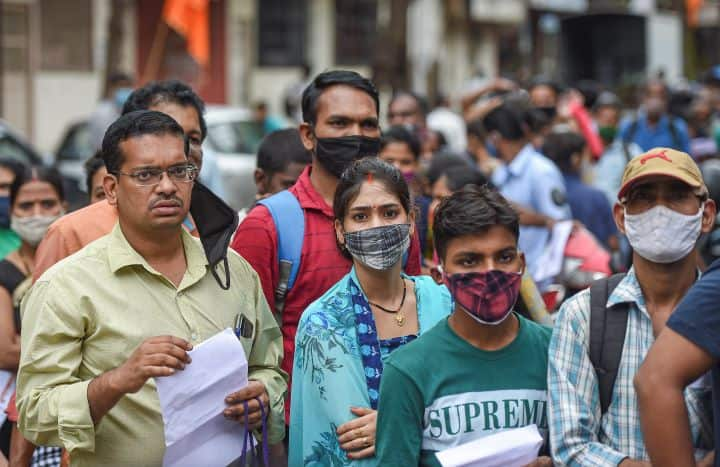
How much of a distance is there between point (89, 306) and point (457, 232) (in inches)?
47.1

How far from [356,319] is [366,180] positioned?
1.65 feet

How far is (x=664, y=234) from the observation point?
3646 mm

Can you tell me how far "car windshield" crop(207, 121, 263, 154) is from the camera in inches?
679

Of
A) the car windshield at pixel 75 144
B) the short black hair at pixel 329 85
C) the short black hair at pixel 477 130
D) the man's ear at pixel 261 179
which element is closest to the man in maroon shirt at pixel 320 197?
the short black hair at pixel 329 85

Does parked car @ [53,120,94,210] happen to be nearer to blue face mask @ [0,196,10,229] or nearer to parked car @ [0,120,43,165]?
parked car @ [0,120,43,165]

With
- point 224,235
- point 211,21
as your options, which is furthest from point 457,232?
point 211,21

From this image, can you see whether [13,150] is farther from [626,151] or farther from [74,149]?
[626,151]

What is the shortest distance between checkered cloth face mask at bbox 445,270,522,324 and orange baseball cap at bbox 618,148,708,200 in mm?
481

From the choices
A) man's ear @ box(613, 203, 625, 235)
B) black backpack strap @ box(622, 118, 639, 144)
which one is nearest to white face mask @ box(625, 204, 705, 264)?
man's ear @ box(613, 203, 625, 235)

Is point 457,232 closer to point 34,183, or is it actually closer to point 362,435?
point 362,435

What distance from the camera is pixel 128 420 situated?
3.89 metres

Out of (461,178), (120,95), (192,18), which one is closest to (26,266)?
(461,178)

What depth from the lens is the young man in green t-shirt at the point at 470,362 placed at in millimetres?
3576

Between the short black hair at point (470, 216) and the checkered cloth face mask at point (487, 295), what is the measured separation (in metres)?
0.15
